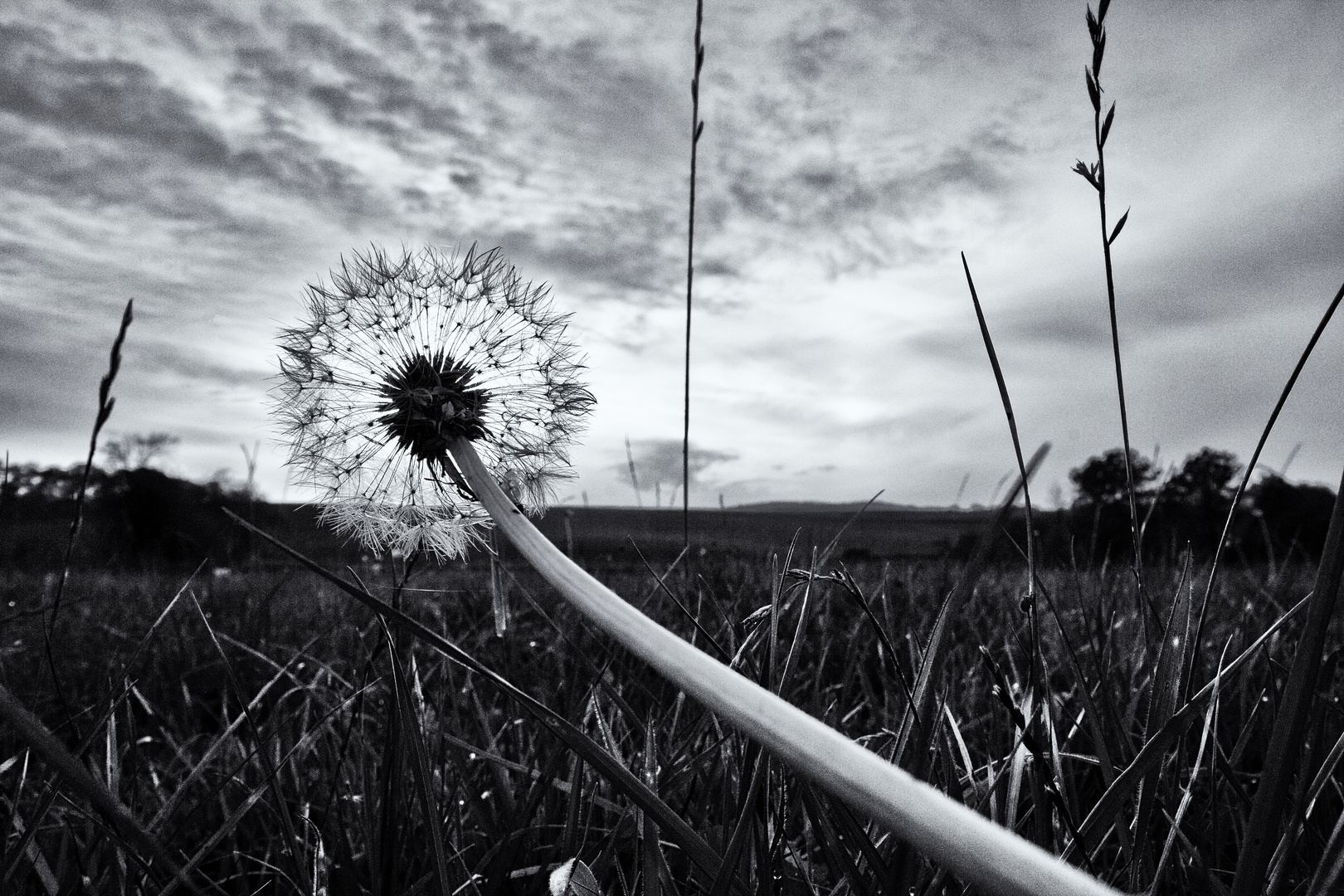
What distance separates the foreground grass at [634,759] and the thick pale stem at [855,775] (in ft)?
1.50

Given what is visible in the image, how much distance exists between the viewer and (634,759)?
2.19 m

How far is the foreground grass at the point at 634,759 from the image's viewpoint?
1.46m

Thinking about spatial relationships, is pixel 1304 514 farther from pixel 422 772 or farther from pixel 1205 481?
pixel 422 772

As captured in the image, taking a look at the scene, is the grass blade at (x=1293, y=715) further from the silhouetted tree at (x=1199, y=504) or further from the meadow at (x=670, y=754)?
the silhouetted tree at (x=1199, y=504)

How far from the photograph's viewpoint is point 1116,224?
5.40ft

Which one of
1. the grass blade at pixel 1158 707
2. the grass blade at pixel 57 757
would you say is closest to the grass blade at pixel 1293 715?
the grass blade at pixel 1158 707

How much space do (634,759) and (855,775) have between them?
1612 millimetres

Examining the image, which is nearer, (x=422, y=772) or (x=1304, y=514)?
(x=422, y=772)

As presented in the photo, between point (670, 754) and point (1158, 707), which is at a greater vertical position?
point (1158, 707)

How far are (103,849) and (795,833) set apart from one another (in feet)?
5.32

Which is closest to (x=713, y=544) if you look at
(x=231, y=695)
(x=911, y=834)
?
(x=231, y=695)

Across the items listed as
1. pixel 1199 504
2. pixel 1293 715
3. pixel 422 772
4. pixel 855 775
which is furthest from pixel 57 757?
pixel 1199 504

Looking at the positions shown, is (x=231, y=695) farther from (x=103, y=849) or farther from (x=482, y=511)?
(x=482, y=511)

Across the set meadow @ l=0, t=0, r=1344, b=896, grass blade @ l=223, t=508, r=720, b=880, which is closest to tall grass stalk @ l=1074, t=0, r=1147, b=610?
meadow @ l=0, t=0, r=1344, b=896
